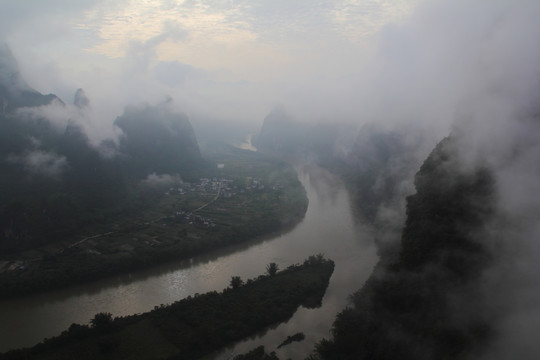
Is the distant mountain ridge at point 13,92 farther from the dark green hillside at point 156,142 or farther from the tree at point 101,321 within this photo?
the tree at point 101,321

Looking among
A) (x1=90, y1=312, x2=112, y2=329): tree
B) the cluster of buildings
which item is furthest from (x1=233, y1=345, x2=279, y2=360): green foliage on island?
the cluster of buildings

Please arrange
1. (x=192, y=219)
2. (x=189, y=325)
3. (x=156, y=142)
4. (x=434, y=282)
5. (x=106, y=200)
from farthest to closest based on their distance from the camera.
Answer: (x=156, y=142) < (x=106, y=200) < (x=192, y=219) < (x=189, y=325) < (x=434, y=282)

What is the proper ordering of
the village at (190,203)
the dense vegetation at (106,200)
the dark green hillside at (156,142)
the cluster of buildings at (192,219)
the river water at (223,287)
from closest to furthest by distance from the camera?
the river water at (223,287), the dense vegetation at (106,200), the village at (190,203), the cluster of buildings at (192,219), the dark green hillside at (156,142)

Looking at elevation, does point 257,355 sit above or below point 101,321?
below

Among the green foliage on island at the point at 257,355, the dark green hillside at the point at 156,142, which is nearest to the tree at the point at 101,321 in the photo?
the green foliage on island at the point at 257,355

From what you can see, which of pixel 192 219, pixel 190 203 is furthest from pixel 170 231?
pixel 190 203

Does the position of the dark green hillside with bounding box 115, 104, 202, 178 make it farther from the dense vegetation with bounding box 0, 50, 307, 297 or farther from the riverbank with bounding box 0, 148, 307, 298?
the riverbank with bounding box 0, 148, 307, 298

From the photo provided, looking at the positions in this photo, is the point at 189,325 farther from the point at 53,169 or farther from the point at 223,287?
the point at 53,169
